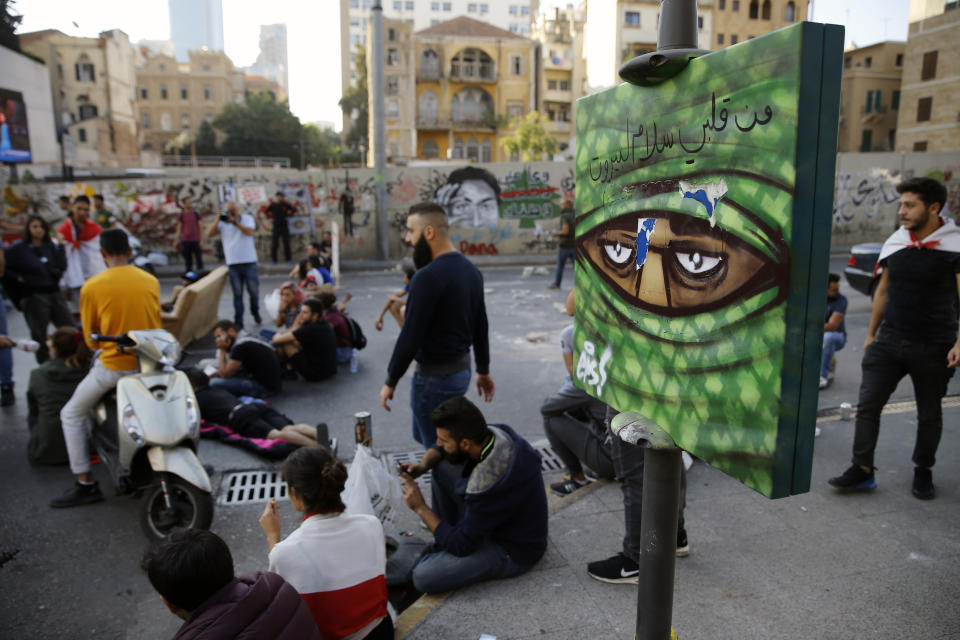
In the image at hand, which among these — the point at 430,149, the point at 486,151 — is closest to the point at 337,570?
the point at 486,151

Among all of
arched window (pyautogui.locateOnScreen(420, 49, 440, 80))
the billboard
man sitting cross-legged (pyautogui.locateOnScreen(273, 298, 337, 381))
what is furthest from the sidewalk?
arched window (pyautogui.locateOnScreen(420, 49, 440, 80))

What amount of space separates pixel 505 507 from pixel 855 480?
2445mm

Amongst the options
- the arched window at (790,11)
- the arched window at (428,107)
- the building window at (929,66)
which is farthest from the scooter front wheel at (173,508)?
the arched window at (790,11)

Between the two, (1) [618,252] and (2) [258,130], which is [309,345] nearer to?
(1) [618,252]

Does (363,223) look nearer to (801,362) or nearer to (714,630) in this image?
(714,630)

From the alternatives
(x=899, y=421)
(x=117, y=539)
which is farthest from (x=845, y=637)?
(x=117, y=539)

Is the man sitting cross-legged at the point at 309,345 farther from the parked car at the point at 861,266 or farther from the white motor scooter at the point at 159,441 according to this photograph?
the parked car at the point at 861,266

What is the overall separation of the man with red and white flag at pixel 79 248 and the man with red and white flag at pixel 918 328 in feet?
27.6

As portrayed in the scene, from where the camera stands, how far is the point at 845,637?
8.84 feet

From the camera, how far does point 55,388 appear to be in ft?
15.8

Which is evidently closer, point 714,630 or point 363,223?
point 714,630

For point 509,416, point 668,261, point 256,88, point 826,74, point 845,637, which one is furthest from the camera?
point 256,88

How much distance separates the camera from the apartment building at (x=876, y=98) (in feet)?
154

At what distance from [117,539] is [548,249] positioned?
15569 millimetres
